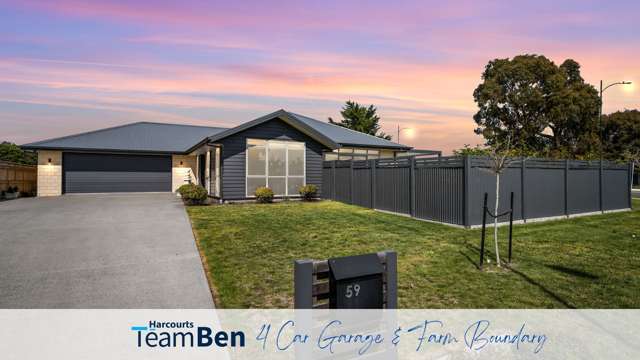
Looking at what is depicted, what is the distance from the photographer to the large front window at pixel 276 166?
1819 cm

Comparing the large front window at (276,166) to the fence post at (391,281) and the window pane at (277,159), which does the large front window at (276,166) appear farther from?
the fence post at (391,281)

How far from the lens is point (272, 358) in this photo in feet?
11.4

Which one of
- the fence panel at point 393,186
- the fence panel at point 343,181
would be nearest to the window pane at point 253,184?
the fence panel at point 343,181

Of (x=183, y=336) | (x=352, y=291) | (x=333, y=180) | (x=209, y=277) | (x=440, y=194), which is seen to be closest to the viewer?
(x=352, y=291)

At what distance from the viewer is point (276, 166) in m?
18.9

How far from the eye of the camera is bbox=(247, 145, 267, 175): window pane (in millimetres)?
18094

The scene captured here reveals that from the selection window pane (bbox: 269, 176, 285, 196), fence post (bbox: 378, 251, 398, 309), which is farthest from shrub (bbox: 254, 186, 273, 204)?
fence post (bbox: 378, 251, 398, 309)

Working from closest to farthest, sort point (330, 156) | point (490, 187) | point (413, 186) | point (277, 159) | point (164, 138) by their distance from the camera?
point (490, 187) → point (413, 186) → point (277, 159) → point (330, 156) → point (164, 138)

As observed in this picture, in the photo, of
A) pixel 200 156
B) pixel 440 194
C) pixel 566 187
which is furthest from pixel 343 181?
pixel 200 156

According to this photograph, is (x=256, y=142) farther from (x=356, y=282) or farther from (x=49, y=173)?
(x=356, y=282)

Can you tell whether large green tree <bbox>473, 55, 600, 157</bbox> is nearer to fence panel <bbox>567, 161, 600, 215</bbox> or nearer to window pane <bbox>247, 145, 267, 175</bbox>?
→ fence panel <bbox>567, 161, 600, 215</bbox>

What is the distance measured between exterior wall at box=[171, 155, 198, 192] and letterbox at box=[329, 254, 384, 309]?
24101 mm

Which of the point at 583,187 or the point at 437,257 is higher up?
the point at 583,187

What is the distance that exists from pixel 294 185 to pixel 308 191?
1064 millimetres
